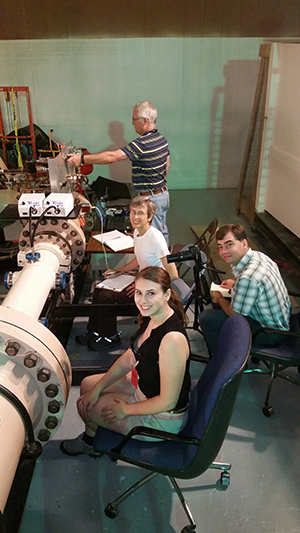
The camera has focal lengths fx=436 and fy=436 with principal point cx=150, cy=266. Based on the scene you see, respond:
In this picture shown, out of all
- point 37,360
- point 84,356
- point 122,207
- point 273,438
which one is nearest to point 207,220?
point 122,207

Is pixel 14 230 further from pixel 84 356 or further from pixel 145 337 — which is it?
pixel 145 337

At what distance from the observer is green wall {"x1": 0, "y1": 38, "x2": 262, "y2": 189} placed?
5828 mm

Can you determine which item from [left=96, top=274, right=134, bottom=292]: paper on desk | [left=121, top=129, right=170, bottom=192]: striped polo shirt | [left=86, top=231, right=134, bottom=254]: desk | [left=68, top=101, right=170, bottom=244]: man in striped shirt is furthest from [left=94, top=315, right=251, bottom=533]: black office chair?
[left=121, top=129, right=170, bottom=192]: striped polo shirt

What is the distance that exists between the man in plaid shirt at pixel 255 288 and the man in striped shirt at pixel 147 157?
4.00ft

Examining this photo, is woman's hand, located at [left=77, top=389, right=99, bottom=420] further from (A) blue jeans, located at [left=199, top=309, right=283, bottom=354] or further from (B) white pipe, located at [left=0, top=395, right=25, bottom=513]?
(A) blue jeans, located at [left=199, top=309, right=283, bottom=354]

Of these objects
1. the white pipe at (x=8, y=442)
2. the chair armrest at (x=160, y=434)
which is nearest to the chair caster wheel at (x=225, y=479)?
the chair armrest at (x=160, y=434)

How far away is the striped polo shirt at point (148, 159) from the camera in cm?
351

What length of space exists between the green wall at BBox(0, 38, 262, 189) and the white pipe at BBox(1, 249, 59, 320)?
13.7 feet

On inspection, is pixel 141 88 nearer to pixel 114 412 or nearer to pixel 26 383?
pixel 114 412

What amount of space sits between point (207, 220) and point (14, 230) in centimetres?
238

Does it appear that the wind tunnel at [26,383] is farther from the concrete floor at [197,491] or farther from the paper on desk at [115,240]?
the paper on desk at [115,240]

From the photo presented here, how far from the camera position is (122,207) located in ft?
12.6

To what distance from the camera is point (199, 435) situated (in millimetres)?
1659

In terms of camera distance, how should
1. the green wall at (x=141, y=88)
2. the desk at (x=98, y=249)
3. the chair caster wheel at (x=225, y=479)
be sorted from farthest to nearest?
the green wall at (x=141, y=88), the desk at (x=98, y=249), the chair caster wheel at (x=225, y=479)
